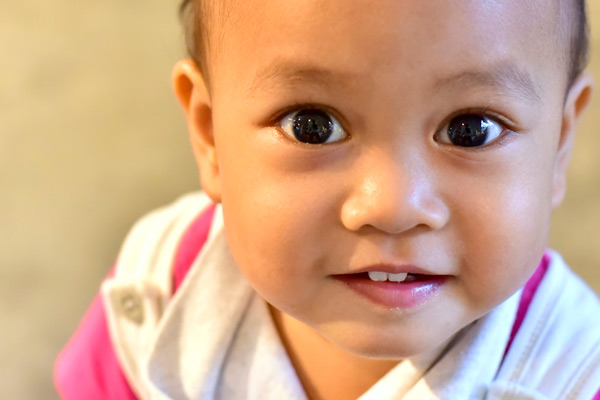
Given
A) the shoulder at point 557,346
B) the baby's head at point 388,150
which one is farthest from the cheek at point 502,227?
the shoulder at point 557,346

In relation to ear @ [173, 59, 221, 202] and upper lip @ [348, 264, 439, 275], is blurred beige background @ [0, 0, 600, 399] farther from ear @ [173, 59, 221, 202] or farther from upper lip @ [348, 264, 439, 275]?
upper lip @ [348, 264, 439, 275]

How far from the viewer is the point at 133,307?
2.27 ft

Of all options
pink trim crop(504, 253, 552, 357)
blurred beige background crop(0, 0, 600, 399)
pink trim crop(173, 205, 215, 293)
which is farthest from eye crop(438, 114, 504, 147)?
blurred beige background crop(0, 0, 600, 399)

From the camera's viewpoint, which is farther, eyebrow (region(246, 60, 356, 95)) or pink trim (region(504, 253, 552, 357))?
pink trim (region(504, 253, 552, 357))

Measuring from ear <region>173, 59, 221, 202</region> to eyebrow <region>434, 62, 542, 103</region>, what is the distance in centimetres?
23

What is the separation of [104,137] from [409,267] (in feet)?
2.18

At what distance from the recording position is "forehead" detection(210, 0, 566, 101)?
396mm

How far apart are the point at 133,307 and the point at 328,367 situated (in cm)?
22

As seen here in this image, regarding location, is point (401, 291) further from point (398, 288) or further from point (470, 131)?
point (470, 131)

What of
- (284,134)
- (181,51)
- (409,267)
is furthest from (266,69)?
(181,51)

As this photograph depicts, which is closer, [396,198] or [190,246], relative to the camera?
[396,198]

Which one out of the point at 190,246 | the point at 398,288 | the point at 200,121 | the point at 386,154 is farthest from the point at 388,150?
the point at 190,246

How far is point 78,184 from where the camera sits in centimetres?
99

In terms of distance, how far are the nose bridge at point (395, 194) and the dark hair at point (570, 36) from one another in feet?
0.49
